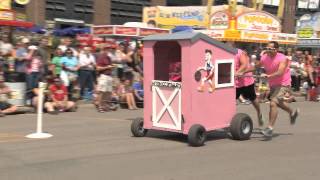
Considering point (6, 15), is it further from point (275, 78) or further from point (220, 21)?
point (220, 21)

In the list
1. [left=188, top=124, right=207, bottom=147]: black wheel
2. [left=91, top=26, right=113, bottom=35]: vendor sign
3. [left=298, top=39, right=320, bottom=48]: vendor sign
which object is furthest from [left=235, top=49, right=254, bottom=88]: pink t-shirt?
[left=298, top=39, right=320, bottom=48]: vendor sign

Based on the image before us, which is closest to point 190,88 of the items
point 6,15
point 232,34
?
point 6,15

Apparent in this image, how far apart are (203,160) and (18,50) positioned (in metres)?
8.50

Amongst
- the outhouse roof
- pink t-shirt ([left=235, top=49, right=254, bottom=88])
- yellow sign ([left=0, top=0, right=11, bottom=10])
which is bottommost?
pink t-shirt ([left=235, top=49, right=254, bottom=88])

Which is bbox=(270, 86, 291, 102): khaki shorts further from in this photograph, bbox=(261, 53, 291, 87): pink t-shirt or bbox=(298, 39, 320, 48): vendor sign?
bbox=(298, 39, 320, 48): vendor sign

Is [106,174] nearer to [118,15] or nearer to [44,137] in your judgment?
[44,137]

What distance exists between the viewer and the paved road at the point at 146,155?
7.22 m

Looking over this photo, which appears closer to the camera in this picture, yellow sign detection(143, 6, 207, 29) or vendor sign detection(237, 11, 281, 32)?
vendor sign detection(237, 11, 281, 32)

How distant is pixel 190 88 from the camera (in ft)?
30.2

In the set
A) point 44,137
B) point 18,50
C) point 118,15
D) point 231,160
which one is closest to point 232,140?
point 231,160

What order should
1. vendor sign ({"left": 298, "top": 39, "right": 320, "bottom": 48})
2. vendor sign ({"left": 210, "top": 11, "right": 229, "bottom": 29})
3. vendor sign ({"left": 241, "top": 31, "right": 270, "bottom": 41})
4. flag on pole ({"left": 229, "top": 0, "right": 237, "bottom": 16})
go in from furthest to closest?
vendor sign ({"left": 298, "top": 39, "right": 320, "bottom": 48}), vendor sign ({"left": 210, "top": 11, "right": 229, "bottom": 29}), flag on pole ({"left": 229, "top": 0, "right": 237, "bottom": 16}), vendor sign ({"left": 241, "top": 31, "right": 270, "bottom": 41})

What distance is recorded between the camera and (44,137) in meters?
10.0

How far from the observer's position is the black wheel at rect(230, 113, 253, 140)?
988cm

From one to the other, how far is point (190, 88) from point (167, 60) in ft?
3.90
